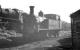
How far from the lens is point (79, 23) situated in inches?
407

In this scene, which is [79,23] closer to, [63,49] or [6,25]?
[63,49]

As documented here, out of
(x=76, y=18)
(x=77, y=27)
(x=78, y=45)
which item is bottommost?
(x=78, y=45)

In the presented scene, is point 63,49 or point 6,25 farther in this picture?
point 6,25

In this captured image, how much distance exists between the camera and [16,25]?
961 inches

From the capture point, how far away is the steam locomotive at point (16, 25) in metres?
19.9

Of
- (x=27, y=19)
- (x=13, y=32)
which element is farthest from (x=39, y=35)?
(x=13, y=32)

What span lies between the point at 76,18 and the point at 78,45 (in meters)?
2.61

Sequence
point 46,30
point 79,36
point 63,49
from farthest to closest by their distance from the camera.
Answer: point 46,30 → point 63,49 → point 79,36

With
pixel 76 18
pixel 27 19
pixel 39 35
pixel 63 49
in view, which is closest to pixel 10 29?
pixel 27 19

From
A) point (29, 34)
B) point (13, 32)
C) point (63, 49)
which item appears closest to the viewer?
point (63, 49)

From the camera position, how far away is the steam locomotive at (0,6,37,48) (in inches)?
784

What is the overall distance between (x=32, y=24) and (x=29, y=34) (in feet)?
6.17

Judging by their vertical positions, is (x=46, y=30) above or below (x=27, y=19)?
below

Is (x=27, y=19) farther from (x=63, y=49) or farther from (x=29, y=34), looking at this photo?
(x=63, y=49)
